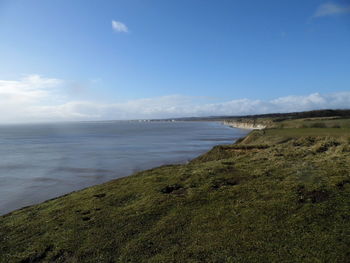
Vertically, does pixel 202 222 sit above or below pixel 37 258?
above

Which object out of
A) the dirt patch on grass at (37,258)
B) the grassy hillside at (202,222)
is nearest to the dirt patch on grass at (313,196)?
the grassy hillside at (202,222)

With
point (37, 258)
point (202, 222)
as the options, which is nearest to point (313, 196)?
point (202, 222)

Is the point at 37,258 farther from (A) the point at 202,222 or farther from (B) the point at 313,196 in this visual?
(B) the point at 313,196

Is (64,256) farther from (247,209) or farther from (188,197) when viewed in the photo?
(247,209)

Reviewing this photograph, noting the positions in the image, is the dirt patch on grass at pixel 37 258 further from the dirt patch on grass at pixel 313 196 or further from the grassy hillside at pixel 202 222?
the dirt patch on grass at pixel 313 196

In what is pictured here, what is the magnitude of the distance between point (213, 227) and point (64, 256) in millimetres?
3846

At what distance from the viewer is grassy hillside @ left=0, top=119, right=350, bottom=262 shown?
6062 millimetres

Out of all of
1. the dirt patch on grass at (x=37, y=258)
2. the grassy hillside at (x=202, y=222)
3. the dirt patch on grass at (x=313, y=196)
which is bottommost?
the dirt patch on grass at (x=37, y=258)

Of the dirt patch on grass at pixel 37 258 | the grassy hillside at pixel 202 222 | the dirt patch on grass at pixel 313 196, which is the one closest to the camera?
the grassy hillside at pixel 202 222

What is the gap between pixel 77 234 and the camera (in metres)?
7.58

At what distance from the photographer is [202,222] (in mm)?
7488

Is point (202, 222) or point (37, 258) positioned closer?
point (37, 258)

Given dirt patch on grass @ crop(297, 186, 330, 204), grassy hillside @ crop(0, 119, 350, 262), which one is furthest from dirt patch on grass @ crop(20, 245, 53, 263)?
dirt patch on grass @ crop(297, 186, 330, 204)

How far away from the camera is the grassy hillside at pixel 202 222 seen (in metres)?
6.06
